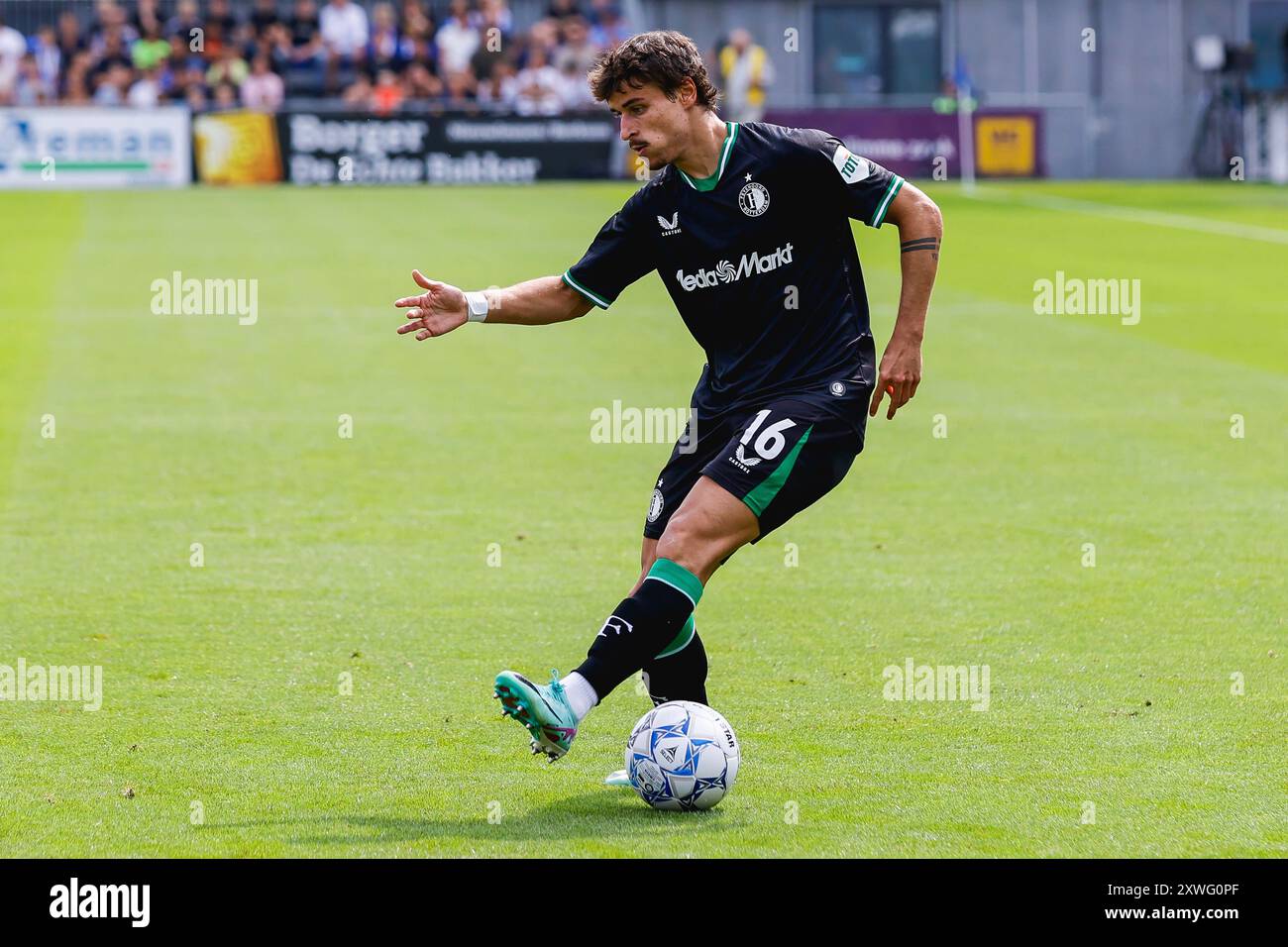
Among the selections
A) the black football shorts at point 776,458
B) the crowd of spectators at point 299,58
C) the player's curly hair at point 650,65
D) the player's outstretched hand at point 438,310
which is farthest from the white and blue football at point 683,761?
the crowd of spectators at point 299,58

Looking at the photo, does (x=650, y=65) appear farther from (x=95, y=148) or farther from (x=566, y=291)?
(x=95, y=148)

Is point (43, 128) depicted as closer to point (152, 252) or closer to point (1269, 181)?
point (152, 252)

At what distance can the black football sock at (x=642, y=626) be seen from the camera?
229 inches

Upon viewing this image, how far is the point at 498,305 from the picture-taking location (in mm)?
6527

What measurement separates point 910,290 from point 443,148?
32347mm

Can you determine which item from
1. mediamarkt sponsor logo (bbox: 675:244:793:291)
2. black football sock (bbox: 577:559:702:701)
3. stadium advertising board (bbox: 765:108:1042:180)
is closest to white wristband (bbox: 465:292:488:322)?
mediamarkt sponsor logo (bbox: 675:244:793:291)

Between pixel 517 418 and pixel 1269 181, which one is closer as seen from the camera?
pixel 517 418

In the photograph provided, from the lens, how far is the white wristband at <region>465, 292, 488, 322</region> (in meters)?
6.43

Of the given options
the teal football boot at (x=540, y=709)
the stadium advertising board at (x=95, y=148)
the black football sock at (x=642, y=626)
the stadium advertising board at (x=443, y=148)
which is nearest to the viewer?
the teal football boot at (x=540, y=709)

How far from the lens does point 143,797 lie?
6.00 metres

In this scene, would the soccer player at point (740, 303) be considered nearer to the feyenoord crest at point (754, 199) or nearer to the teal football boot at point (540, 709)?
the feyenoord crest at point (754, 199)

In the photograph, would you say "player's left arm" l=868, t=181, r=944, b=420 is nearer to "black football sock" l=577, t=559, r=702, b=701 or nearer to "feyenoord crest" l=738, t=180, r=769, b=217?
"feyenoord crest" l=738, t=180, r=769, b=217
